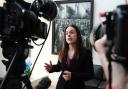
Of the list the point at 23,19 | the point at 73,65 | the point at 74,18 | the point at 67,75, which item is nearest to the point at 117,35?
the point at 23,19

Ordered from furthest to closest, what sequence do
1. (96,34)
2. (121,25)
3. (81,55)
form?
(81,55) → (96,34) → (121,25)

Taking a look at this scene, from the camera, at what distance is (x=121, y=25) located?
754mm

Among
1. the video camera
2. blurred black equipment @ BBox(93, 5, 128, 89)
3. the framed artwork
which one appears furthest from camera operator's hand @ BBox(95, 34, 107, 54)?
the framed artwork

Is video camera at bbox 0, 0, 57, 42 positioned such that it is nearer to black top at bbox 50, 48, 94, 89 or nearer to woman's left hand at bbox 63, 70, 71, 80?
woman's left hand at bbox 63, 70, 71, 80

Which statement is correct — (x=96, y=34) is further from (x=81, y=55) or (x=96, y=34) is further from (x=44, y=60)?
(x=44, y=60)

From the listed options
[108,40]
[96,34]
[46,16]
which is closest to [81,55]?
[46,16]

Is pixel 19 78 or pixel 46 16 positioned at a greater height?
pixel 46 16

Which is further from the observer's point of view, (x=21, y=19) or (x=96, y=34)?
(x=21, y=19)

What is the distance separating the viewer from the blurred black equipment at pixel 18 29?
4.27 ft

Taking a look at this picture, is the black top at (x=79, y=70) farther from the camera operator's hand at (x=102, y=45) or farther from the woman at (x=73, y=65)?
the camera operator's hand at (x=102, y=45)

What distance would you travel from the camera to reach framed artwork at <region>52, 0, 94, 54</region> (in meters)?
4.13

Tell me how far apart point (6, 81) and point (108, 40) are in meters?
0.66

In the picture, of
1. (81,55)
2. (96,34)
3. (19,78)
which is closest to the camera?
(96,34)

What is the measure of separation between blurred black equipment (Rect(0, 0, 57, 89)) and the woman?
0.82 meters
